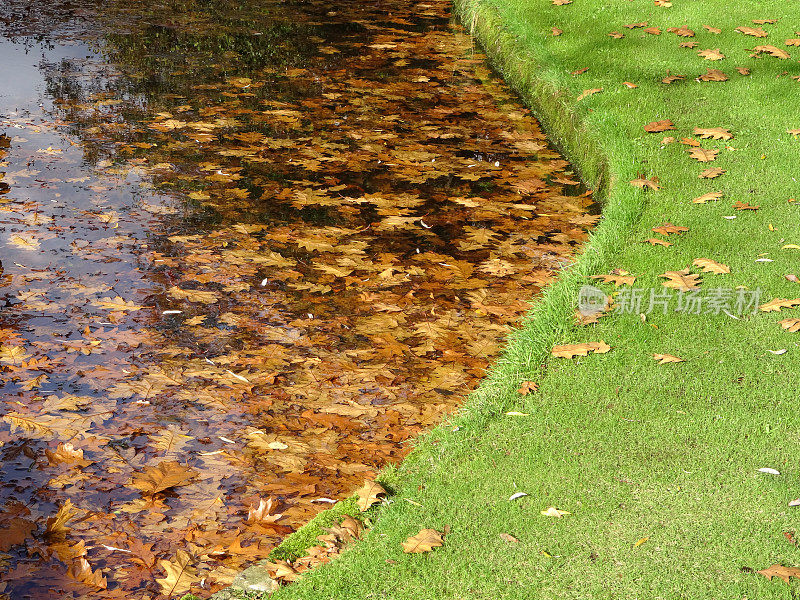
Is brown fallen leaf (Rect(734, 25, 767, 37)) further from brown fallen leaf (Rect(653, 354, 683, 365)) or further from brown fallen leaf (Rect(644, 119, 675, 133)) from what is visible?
brown fallen leaf (Rect(653, 354, 683, 365))

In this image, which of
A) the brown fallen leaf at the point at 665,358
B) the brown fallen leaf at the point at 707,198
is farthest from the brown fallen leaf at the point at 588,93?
the brown fallen leaf at the point at 665,358

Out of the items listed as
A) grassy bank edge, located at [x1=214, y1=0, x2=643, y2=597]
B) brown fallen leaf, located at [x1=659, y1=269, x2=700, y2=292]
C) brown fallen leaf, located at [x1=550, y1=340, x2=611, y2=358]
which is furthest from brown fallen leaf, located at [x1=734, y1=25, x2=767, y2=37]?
brown fallen leaf, located at [x1=550, y1=340, x2=611, y2=358]

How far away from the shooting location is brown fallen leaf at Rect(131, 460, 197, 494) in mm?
3557

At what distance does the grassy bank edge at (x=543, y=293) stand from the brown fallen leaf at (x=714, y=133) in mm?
740

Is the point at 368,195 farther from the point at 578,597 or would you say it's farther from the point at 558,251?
the point at 578,597

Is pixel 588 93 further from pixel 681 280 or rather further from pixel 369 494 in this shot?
pixel 369 494

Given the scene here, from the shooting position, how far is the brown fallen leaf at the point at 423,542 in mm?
2959

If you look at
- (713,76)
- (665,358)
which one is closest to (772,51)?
(713,76)

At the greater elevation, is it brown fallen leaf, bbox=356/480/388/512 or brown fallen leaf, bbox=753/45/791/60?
brown fallen leaf, bbox=753/45/791/60

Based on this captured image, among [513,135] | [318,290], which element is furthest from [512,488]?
[513,135]

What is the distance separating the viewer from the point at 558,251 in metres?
5.63

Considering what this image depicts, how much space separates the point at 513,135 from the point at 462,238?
2.22 metres

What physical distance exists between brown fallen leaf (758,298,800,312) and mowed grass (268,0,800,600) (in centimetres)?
5

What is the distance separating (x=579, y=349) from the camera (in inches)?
159
